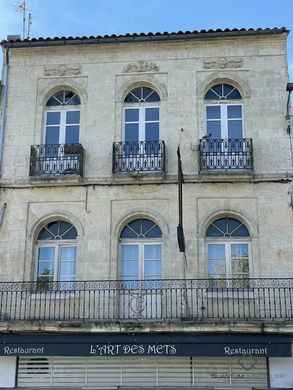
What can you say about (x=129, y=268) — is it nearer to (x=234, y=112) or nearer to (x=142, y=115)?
(x=142, y=115)

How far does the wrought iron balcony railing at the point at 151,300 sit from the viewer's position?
15148 millimetres

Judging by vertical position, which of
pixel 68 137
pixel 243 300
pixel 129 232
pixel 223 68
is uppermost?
pixel 223 68

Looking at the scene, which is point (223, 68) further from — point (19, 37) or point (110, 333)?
point (110, 333)

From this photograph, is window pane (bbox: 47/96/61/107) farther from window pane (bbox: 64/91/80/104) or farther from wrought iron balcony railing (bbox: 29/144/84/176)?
wrought iron balcony railing (bbox: 29/144/84/176)

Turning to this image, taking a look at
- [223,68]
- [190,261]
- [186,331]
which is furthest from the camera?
[223,68]

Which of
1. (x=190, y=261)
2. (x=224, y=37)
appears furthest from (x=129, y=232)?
(x=224, y=37)

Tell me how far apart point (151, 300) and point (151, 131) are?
4.34 metres

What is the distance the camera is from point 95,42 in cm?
1731

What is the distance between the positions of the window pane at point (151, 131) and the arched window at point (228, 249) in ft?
8.72

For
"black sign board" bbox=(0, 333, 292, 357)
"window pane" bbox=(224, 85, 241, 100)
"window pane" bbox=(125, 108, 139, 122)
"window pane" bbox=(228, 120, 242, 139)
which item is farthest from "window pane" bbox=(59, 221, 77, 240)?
"window pane" bbox=(224, 85, 241, 100)

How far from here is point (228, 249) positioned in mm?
15906

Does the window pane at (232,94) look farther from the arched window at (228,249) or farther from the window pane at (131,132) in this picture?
the arched window at (228,249)

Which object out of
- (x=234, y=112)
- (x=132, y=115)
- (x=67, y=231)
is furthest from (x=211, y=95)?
(x=67, y=231)

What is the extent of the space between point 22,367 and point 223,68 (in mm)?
8779
